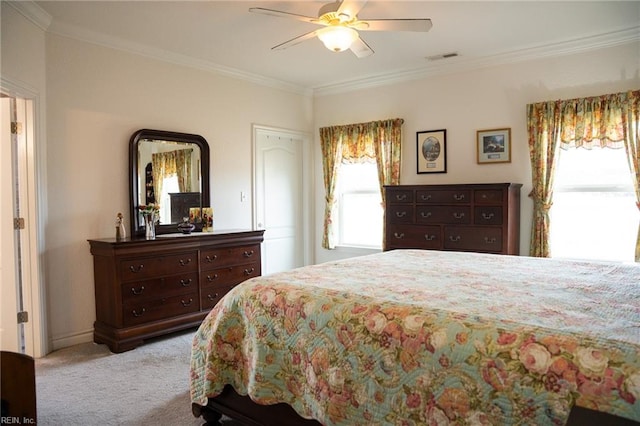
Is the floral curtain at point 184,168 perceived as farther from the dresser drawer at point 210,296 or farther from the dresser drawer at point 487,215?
the dresser drawer at point 487,215

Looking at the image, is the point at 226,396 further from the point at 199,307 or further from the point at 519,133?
the point at 519,133

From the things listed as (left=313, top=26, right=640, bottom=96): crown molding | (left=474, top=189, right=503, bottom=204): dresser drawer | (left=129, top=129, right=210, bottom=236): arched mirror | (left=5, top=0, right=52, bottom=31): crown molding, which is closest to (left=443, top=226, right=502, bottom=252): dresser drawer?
(left=474, top=189, right=503, bottom=204): dresser drawer

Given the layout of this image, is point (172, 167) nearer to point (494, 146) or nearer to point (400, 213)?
point (400, 213)

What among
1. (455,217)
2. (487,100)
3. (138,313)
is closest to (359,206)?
(455,217)

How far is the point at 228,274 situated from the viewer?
434 centimetres

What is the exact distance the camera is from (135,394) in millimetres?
2717

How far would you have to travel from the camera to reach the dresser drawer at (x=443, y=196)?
427cm

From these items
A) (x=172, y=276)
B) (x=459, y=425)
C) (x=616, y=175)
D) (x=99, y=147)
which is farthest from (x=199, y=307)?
(x=616, y=175)

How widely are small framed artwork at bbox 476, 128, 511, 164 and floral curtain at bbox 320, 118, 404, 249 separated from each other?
3.19 feet

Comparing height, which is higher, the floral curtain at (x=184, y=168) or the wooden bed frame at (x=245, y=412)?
the floral curtain at (x=184, y=168)

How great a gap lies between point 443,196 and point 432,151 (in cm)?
85

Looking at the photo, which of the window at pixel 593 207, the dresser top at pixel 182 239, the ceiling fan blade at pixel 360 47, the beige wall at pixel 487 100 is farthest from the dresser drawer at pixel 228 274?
the window at pixel 593 207

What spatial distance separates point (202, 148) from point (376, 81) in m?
2.36

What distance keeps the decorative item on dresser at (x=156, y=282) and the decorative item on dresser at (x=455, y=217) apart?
5.86 ft
